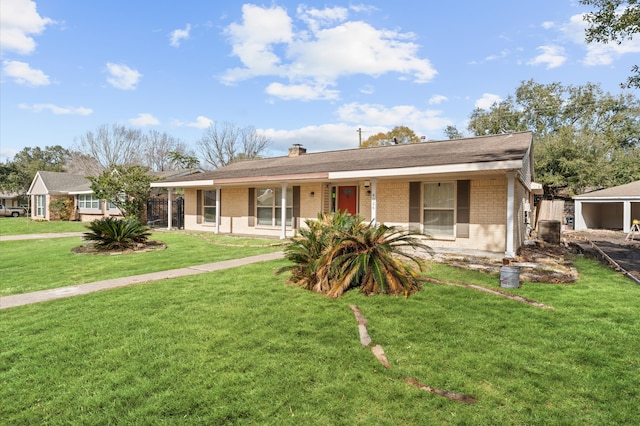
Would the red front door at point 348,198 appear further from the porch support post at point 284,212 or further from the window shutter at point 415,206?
the window shutter at point 415,206

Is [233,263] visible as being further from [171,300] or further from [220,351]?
[220,351]

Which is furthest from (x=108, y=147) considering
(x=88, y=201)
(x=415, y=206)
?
(x=415, y=206)

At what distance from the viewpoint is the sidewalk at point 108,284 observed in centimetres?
549

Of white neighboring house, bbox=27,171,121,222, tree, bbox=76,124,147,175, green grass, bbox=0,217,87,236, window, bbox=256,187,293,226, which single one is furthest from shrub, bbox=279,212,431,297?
tree, bbox=76,124,147,175

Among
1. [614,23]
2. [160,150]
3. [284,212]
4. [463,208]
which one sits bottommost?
[284,212]

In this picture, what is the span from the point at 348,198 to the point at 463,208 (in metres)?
4.47

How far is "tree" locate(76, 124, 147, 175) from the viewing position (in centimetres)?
4384

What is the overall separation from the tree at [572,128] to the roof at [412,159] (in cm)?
1622

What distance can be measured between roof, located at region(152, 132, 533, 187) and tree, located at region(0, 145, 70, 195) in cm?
4231

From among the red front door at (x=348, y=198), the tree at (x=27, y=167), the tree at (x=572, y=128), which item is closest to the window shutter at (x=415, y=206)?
the red front door at (x=348, y=198)

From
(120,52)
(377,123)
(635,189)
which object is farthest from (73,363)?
(377,123)

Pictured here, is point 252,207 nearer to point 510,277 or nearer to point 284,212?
point 284,212

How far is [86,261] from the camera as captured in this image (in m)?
9.10

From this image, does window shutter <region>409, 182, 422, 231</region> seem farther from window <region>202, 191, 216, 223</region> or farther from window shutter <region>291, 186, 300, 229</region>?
window <region>202, 191, 216, 223</region>
